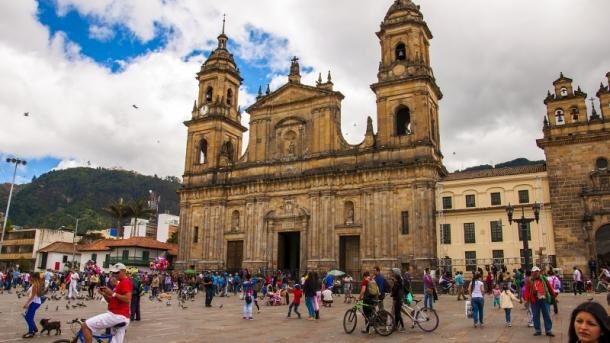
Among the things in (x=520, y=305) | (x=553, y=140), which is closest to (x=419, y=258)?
(x=553, y=140)

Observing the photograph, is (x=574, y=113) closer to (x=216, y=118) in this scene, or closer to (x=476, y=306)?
(x=476, y=306)

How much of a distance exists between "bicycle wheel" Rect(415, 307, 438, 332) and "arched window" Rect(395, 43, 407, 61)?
99.7ft

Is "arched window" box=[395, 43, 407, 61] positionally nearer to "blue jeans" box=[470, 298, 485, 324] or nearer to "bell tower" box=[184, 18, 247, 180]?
"bell tower" box=[184, 18, 247, 180]

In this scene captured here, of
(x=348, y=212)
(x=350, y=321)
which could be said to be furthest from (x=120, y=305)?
(x=348, y=212)

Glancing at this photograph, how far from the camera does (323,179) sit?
40.4 m

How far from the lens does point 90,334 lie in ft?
25.7

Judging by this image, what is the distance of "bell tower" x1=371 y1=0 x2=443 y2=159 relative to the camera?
38312mm

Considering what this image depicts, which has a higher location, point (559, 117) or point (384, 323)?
point (559, 117)

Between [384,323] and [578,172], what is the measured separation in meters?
25.3

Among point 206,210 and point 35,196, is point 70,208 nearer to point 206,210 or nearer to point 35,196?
point 35,196

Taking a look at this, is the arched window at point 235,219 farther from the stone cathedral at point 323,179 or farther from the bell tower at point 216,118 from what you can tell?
the bell tower at point 216,118

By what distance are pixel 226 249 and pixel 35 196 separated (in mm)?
81157

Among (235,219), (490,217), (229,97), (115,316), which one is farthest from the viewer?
(229,97)

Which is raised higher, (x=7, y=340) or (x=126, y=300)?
(x=126, y=300)
